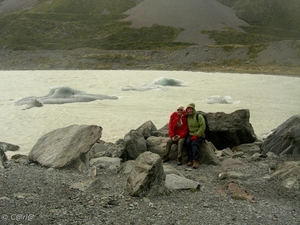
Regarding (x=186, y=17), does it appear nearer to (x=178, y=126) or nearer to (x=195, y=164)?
(x=178, y=126)

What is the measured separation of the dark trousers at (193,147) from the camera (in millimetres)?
9250

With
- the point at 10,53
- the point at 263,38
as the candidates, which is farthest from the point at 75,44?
the point at 263,38

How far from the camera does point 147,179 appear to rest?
6.95m

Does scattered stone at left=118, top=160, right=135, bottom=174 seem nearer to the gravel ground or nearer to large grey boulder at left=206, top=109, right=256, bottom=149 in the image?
the gravel ground

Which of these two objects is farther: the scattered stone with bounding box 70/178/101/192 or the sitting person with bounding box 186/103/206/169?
the sitting person with bounding box 186/103/206/169

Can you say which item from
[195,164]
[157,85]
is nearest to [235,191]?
[195,164]

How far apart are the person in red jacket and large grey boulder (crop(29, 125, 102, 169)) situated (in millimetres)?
1689

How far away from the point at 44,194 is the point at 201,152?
403 cm

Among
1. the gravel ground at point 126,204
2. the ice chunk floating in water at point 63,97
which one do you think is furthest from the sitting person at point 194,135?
the ice chunk floating in water at point 63,97

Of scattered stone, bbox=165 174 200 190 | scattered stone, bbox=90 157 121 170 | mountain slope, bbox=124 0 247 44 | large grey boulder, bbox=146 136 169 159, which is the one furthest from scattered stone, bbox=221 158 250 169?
mountain slope, bbox=124 0 247 44

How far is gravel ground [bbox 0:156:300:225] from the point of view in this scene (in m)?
5.95

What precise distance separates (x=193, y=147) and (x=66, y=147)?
9.42 feet

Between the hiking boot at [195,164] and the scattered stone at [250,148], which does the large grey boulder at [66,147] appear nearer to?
the hiking boot at [195,164]

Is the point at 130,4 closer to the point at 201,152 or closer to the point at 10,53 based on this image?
the point at 10,53
